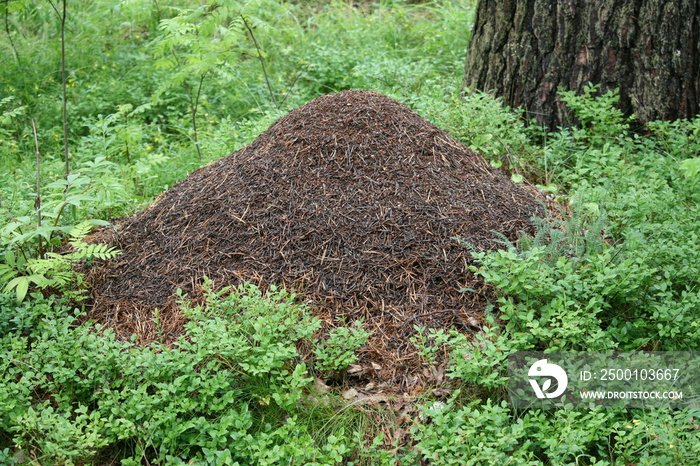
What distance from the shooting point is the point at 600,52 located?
175 inches

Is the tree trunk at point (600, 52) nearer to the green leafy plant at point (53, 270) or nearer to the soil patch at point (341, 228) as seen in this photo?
the soil patch at point (341, 228)

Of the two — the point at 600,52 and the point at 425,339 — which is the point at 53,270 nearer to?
the point at 425,339

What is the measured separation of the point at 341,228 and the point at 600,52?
2.48 metres

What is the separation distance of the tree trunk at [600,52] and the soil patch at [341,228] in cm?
120

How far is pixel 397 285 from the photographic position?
3127 millimetres

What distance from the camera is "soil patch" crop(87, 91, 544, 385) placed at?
10.1 feet

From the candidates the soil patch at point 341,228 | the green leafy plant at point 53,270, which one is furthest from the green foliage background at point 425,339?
the soil patch at point 341,228

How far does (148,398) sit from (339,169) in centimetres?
161

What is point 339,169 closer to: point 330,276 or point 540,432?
point 330,276

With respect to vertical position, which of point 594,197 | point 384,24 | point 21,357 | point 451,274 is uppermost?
point 384,24

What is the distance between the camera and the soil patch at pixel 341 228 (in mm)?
3092

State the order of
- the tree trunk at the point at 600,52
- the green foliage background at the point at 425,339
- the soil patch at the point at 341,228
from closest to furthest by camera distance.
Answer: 1. the green foliage background at the point at 425,339
2. the soil patch at the point at 341,228
3. the tree trunk at the point at 600,52

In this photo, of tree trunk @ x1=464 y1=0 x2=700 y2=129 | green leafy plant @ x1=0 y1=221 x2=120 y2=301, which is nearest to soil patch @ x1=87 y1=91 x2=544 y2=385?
green leafy plant @ x1=0 y1=221 x2=120 y2=301

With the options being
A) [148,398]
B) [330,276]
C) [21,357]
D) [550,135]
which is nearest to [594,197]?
[550,135]
